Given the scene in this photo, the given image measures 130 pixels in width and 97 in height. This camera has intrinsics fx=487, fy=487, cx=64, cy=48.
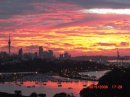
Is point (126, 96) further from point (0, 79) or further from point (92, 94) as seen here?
point (0, 79)

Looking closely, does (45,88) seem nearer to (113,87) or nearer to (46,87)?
(46,87)

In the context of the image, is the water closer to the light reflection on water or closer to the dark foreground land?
the light reflection on water

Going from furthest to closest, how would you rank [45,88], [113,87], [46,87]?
[46,87] → [45,88] → [113,87]

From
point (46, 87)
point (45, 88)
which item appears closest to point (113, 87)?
point (45, 88)

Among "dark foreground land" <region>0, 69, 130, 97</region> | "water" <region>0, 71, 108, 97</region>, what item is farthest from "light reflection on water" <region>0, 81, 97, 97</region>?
"dark foreground land" <region>0, 69, 130, 97</region>

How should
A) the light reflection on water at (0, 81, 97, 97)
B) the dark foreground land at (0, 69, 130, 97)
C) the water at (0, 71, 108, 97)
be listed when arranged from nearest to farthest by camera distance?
the dark foreground land at (0, 69, 130, 97)
the light reflection on water at (0, 81, 97, 97)
the water at (0, 71, 108, 97)

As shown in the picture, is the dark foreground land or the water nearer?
the dark foreground land

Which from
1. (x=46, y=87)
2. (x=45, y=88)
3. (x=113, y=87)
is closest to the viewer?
(x=113, y=87)

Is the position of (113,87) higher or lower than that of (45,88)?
higher

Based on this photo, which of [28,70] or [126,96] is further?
[28,70]

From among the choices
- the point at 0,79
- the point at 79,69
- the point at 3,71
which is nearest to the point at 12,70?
the point at 3,71

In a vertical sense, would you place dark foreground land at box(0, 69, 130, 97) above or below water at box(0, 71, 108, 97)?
above
